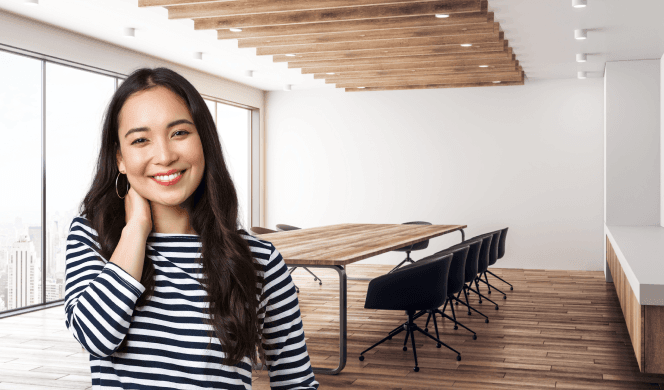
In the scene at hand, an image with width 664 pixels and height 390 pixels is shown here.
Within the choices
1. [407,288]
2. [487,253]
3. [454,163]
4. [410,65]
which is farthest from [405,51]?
[407,288]

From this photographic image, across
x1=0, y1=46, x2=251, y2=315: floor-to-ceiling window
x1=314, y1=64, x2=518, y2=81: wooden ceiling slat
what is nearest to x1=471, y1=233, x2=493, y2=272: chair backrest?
x1=314, y1=64, x2=518, y2=81: wooden ceiling slat

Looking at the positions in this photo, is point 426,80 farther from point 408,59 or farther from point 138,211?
point 138,211

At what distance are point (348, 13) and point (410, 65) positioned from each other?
8.50 feet

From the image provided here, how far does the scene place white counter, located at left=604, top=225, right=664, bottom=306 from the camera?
300 cm

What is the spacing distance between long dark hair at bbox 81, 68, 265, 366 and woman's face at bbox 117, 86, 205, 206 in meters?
0.02

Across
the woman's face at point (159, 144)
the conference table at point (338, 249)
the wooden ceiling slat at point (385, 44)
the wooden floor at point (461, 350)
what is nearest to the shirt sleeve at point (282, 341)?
the woman's face at point (159, 144)

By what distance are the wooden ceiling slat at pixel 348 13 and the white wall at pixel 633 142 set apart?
384 centimetres

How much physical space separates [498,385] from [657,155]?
5.24 m

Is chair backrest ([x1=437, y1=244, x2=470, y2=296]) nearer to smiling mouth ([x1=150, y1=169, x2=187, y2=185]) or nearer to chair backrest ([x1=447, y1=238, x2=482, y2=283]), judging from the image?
chair backrest ([x1=447, y1=238, x2=482, y2=283])

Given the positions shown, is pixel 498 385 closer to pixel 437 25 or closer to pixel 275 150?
pixel 437 25

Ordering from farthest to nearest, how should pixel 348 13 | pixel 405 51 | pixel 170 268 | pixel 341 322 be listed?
pixel 405 51 → pixel 348 13 → pixel 341 322 → pixel 170 268

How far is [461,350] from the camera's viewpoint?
459 cm

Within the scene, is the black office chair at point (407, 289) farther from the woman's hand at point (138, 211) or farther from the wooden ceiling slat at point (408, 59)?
the wooden ceiling slat at point (408, 59)

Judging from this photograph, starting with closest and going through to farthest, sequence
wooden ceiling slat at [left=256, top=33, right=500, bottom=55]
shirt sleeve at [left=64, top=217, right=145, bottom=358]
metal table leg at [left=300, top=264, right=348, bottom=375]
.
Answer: shirt sleeve at [left=64, top=217, right=145, bottom=358] → metal table leg at [left=300, top=264, right=348, bottom=375] → wooden ceiling slat at [left=256, top=33, right=500, bottom=55]
